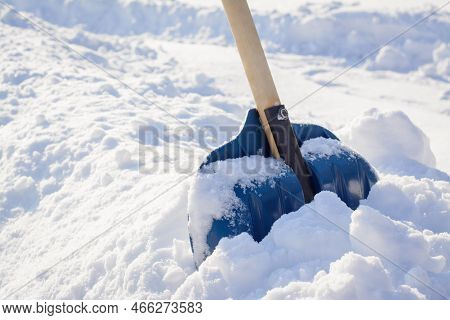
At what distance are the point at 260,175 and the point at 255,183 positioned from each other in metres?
0.06

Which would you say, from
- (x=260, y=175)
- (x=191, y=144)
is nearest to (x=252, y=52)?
(x=260, y=175)

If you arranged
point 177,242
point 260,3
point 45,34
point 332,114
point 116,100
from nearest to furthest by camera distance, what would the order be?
point 177,242 < point 116,100 < point 332,114 < point 45,34 < point 260,3

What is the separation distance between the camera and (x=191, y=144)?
412 cm

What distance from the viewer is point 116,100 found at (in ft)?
15.6

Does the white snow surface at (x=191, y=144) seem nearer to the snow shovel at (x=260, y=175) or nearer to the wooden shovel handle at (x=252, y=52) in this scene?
the snow shovel at (x=260, y=175)

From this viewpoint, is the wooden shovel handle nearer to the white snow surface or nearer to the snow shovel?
the snow shovel

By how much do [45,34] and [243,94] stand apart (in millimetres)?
2531

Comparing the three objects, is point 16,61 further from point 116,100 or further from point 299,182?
point 299,182

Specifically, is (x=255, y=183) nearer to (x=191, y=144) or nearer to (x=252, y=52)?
(x=252, y=52)

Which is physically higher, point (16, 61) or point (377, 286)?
point (16, 61)

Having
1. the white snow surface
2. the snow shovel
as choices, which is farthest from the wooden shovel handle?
the white snow surface

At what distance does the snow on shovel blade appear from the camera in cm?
237

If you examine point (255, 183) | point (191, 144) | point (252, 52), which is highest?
point (252, 52)

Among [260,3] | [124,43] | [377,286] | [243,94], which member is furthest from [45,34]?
[377,286]
